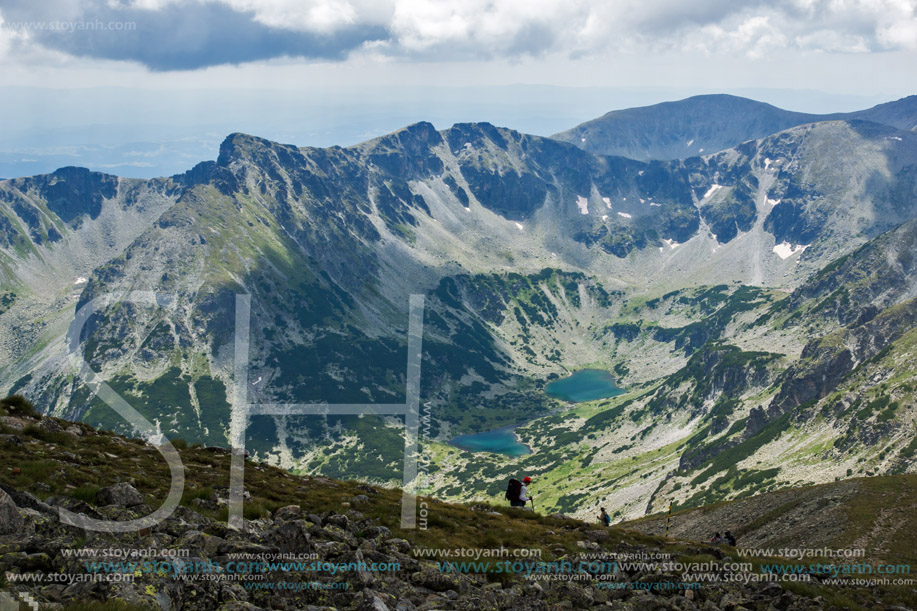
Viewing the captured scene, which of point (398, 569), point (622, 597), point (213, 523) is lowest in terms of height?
point (622, 597)

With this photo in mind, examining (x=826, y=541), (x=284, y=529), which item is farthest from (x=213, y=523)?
(x=826, y=541)

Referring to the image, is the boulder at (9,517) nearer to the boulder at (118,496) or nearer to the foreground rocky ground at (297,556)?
the foreground rocky ground at (297,556)

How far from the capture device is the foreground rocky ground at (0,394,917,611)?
54.4 ft

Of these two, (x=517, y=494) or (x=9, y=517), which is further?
(x=517, y=494)

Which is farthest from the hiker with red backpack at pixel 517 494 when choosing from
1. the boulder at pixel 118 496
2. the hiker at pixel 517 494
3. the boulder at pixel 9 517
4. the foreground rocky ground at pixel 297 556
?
the boulder at pixel 9 517

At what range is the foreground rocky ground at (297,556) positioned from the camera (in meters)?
16.6

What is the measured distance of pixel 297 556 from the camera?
21.3 meters

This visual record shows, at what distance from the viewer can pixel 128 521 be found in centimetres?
2091

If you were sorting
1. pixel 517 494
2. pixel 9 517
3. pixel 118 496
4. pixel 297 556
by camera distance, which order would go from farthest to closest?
pixel 517 494 → pixel 118 496 → pixel 297 556 → pixel 9 517

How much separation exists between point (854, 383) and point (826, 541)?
626 ft

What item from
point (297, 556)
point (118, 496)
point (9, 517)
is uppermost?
point (9, 517)

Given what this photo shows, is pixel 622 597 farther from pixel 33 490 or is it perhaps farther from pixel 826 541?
pixel 826 541

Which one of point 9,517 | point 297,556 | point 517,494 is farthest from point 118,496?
point 517,494

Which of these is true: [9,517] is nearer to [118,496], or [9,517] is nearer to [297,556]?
[118,496]
